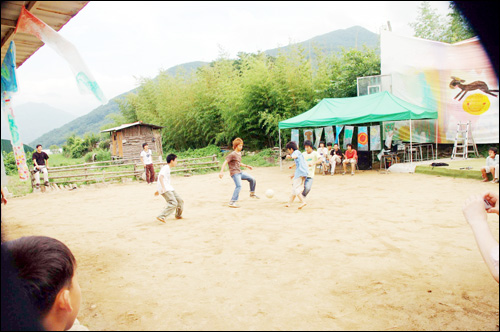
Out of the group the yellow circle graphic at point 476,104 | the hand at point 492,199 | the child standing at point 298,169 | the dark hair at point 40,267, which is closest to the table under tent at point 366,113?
the yellow circle graphic at point 476,104

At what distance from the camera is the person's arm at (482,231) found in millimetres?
1337

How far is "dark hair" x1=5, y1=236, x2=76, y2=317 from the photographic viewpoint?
865 mm

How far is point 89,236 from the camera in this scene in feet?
18.7

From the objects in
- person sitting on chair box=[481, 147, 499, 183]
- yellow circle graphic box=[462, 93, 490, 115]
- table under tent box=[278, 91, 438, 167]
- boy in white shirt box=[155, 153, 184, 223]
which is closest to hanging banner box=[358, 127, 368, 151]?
table under tent box=[278, 91, 438, 167]

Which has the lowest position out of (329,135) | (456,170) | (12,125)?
(456,170)

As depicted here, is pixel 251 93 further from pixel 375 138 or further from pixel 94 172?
pixel 94 172

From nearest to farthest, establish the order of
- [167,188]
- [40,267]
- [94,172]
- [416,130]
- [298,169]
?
[40,267] → [167,188] → [298,169] → [416,130] → [94,172]

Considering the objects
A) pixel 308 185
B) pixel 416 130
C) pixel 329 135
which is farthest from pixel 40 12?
pixel 416 130

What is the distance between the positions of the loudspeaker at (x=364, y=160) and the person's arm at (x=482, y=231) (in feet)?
40.9

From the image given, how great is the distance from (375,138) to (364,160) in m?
0.98

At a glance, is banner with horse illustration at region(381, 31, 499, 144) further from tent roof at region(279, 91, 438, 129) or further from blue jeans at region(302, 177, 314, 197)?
blue jeans at region(302, 177, 314, 197)

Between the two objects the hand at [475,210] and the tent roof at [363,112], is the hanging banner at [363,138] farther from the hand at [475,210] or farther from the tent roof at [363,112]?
the hand at [475,210]

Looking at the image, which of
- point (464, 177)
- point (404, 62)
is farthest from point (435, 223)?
point (404, 62)

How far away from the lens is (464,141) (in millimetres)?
12383
